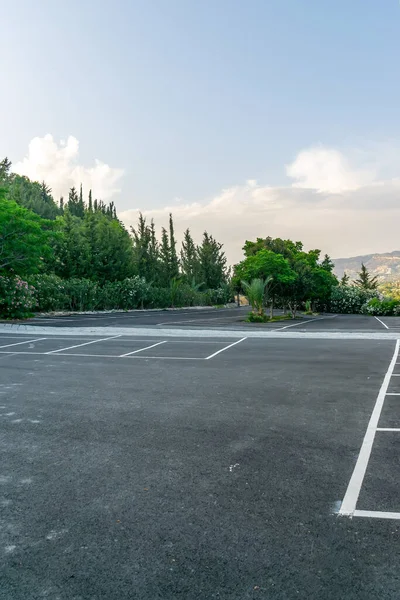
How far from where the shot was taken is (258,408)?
659 cm

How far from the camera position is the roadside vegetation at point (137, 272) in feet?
74.4

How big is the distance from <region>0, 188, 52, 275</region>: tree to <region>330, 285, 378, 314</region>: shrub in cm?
3292

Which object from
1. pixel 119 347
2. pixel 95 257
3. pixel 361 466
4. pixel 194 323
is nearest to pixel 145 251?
pixel 95 257

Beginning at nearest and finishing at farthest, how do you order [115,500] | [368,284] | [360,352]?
[115,500] < [360,352] < [368,284]

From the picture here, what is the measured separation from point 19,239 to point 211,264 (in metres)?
37.9

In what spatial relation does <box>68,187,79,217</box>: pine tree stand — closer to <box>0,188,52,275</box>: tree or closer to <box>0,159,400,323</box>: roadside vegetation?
<box>0,159,400,323</box>: roadside vegetation

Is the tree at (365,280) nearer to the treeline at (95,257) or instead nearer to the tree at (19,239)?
the treeline at (95,257)

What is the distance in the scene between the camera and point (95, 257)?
129 ft

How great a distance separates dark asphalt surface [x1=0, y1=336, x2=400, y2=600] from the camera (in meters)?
2.68

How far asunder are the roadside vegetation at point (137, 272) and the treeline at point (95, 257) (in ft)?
0.20

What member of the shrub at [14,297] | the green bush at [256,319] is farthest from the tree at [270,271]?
the shrub at [14,297]

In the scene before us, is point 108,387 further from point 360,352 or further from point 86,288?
point 86,288

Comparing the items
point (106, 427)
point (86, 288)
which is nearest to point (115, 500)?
point (106, 427)

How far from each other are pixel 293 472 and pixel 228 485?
67cm
